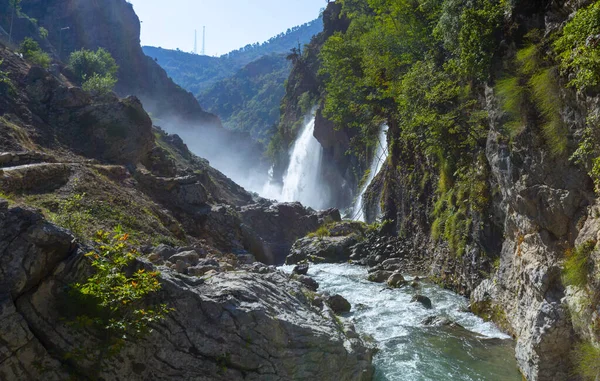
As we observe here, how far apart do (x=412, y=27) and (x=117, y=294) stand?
2009 centimetres

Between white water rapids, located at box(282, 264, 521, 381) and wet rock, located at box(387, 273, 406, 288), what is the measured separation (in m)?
0.53

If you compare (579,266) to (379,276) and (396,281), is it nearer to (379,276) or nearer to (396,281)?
(396,281)

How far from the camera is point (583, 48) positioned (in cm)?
823

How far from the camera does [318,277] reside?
22.5 m

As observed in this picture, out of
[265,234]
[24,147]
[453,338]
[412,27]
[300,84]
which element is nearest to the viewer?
[453,338]

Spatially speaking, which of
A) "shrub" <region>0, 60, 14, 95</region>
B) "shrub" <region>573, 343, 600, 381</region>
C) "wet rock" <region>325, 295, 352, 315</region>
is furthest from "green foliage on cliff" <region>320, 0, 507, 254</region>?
"shrub" <region>0, 60, 14, 95</region>

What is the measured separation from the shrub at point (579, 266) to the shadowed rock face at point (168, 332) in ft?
15.3

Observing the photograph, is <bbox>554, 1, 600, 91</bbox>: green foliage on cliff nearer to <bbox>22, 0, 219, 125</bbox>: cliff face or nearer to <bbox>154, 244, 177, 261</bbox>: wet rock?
<bbox>154, 244, 177, 261</bbox>: wet rock

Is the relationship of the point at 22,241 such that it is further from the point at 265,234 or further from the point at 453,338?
the point at 265,234

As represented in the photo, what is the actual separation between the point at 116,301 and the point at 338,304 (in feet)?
32.3

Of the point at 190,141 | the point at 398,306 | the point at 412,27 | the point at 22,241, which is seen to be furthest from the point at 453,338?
the point at 190,141

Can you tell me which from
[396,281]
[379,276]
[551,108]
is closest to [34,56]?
[379,276]

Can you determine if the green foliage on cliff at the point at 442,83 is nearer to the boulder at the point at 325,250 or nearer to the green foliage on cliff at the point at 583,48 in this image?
the green foliage on cliff at the point at 583,48

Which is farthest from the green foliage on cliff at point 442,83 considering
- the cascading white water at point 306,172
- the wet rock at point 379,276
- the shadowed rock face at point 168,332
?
the cascading white water at point 306,172
